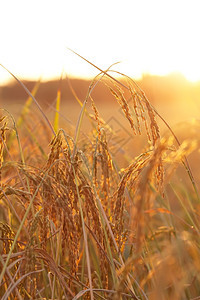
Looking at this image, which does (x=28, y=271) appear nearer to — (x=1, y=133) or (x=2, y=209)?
(x=1, y=133)

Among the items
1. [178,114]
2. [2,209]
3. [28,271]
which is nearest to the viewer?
[28,271]

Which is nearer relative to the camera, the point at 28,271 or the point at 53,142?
the point at 28,271

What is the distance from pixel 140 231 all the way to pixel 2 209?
1.88 metres

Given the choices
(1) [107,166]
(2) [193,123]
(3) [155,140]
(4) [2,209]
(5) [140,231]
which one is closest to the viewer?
(5) [140,231]

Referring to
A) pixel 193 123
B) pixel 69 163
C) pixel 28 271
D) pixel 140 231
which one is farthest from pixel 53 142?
pixel 140 231

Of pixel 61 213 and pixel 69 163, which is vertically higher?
pixel 69 163

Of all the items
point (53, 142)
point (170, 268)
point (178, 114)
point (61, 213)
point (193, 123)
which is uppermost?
point (178, 114)

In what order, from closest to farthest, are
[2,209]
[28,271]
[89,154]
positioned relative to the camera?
[28,271], [89,154], [2,209]

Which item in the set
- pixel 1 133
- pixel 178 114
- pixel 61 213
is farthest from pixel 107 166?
pixel 178 114

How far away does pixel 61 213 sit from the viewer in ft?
4.27

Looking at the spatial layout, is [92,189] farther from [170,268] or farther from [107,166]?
[170,268]

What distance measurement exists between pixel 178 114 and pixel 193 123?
425 inches

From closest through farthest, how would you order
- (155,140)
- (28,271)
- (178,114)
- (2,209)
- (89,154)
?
1. (28,271)
2. (155,140)
3. (89,154)
4. (2,209)
5. (178,114)

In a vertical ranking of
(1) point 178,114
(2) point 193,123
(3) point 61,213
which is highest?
(1) point 178,114
